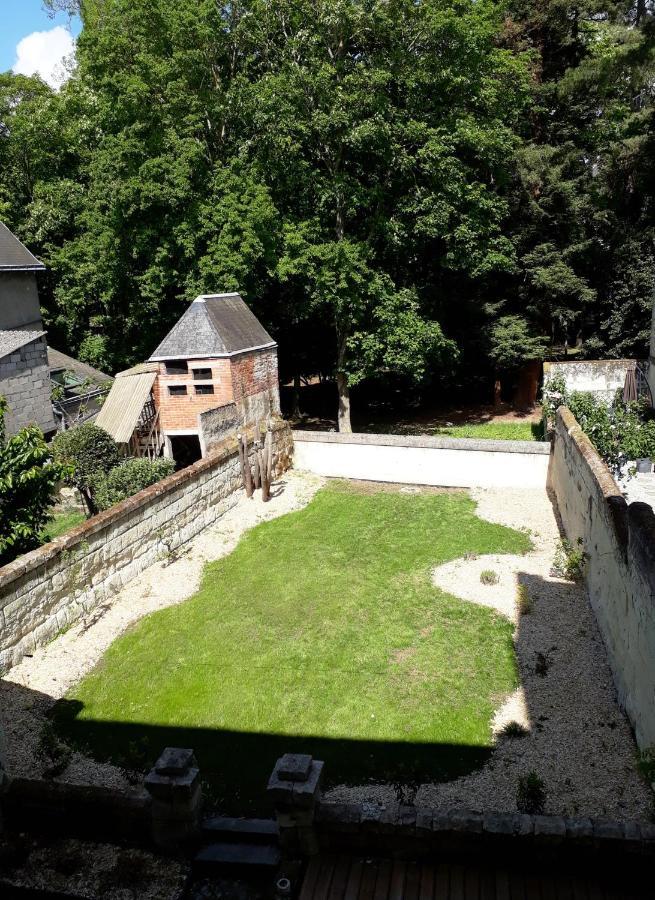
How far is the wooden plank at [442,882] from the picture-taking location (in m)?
4.52

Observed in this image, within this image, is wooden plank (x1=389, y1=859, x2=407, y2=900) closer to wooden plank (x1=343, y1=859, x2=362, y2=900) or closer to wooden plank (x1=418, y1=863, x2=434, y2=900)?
wooden plank (x1=418, y1=863, x2=434, y2=900)

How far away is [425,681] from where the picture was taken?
8211mm

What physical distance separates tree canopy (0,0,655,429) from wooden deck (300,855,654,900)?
15.8 metres

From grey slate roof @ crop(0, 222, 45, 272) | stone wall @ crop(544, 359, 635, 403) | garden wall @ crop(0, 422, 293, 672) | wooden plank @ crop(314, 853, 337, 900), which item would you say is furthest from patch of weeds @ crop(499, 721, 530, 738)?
grey slate roof @ crop(0, 222, 45, 272)

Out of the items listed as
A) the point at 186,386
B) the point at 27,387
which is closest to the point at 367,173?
the point at 186,386

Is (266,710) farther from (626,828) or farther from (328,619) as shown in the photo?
(626,828)

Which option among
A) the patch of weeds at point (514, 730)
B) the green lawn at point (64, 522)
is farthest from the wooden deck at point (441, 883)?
the green lawn at point (64, 522)

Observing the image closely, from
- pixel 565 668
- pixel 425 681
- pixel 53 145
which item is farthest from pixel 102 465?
pixel 53 145

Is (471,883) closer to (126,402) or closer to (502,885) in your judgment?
(502,885)

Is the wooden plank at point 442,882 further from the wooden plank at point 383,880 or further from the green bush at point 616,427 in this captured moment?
the green bush at point 616,427

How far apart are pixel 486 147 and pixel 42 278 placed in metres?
17.4

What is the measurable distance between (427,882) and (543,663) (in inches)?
169

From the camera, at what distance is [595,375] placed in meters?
17.9

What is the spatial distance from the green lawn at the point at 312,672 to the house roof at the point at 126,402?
4.99m
